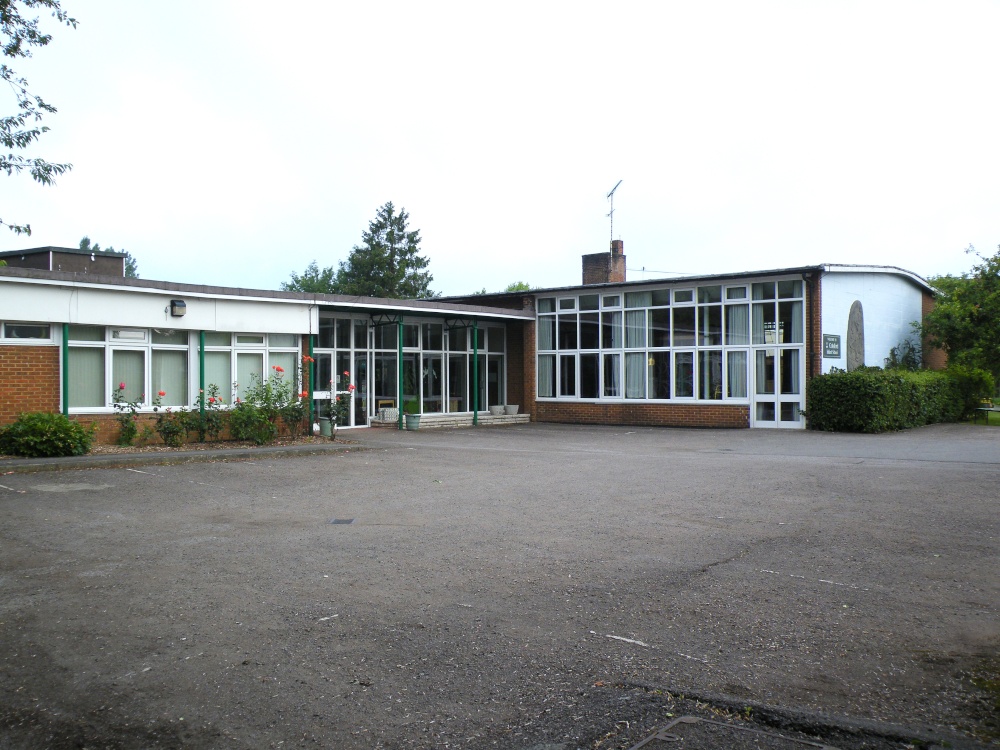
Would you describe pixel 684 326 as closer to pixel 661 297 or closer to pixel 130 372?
pixel 661 297

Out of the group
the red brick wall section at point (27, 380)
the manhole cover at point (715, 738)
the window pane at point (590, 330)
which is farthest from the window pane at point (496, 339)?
the manhole cover at point (715, 738)

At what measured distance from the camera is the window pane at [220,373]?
19.0m

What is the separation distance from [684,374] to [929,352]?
436 inches

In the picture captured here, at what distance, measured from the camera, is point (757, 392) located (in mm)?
24281

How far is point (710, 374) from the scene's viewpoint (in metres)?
25.2

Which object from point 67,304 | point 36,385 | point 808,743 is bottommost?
point 808,743

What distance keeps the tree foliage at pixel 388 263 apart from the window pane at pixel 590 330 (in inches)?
1468

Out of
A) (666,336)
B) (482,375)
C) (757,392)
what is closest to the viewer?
(757,392)

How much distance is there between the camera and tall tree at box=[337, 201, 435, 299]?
64.8 metres

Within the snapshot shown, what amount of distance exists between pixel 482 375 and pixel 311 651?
78.5 ft

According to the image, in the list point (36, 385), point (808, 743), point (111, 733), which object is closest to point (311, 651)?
point (111, 733)

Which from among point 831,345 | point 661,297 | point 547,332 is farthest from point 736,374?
point 547,332

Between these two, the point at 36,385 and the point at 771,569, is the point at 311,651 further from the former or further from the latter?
the point at 36,385

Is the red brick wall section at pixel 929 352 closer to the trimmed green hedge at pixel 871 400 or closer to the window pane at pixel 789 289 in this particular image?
the trimmed green hedge at pixel 871 400
